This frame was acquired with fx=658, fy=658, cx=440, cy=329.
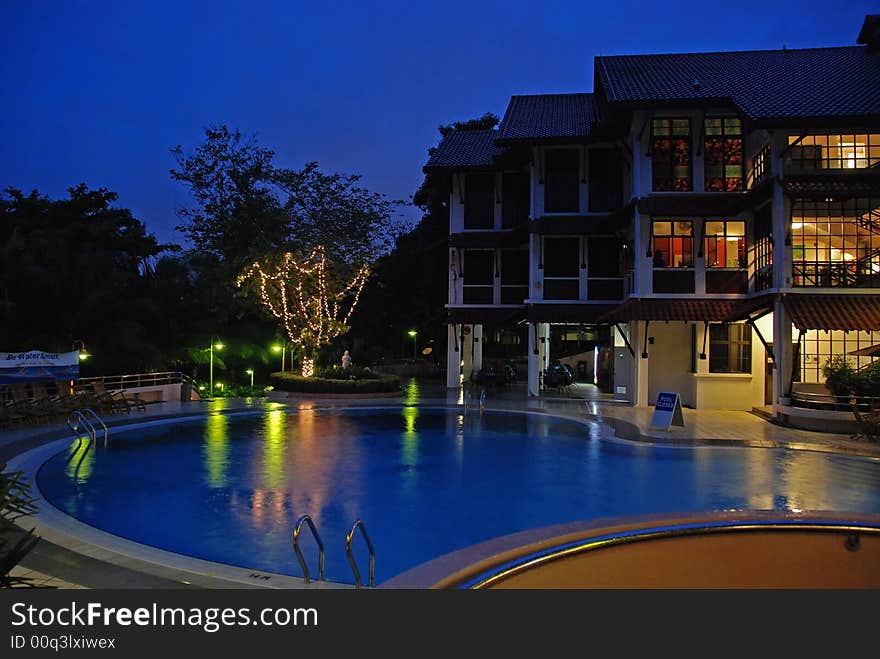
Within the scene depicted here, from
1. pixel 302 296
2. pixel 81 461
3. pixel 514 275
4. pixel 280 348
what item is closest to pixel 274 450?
pixel 81 461

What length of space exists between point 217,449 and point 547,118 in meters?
19.9

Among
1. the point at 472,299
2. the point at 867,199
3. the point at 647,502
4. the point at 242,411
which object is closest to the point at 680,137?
the point at 867,199

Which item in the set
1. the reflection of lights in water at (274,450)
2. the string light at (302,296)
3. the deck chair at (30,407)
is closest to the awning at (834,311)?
the reflection of lights in water at (274,450)

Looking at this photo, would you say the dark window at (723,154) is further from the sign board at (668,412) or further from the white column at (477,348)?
the white column at (477,348)

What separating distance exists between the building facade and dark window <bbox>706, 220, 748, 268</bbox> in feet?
0.15

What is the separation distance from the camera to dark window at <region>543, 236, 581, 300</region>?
87.9 ft

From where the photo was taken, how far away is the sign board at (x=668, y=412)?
17578mm

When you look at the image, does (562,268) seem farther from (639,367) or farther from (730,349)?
(730,349)

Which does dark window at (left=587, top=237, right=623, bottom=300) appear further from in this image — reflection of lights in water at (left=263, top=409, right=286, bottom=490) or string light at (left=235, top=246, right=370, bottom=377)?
reflection of lights in water at (left=263, top=409, right=286, bottom=490)

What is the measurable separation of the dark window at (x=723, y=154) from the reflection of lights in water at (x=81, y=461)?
1997 centimetres

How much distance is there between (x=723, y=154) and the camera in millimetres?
22344

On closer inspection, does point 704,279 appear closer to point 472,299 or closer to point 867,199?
point 867,199
